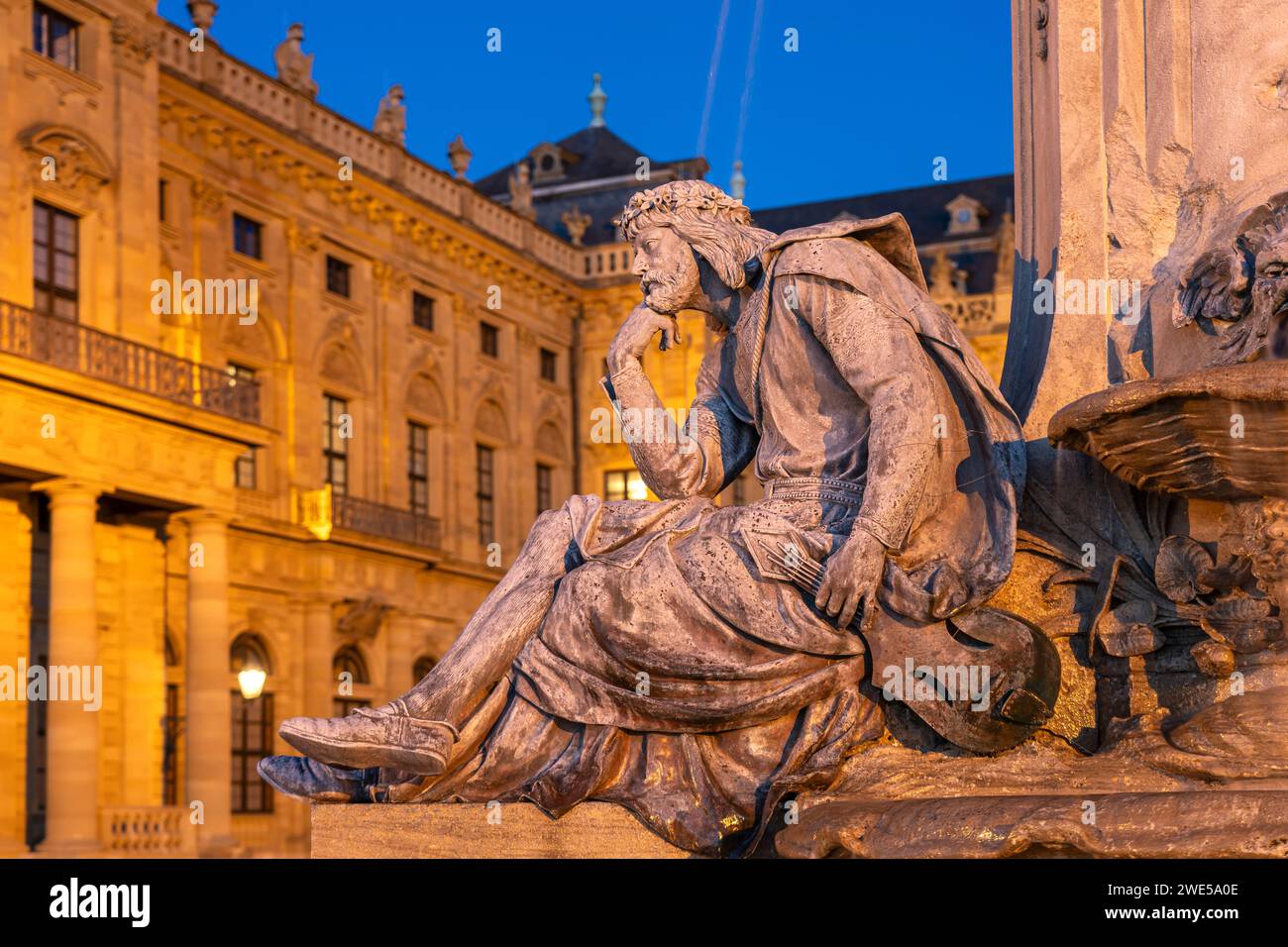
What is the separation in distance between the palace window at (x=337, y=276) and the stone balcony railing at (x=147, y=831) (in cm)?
1192

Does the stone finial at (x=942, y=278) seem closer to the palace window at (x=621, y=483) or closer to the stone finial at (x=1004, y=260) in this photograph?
the stone finial at (x=1004, y=260)

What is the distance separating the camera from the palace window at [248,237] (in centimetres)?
2958

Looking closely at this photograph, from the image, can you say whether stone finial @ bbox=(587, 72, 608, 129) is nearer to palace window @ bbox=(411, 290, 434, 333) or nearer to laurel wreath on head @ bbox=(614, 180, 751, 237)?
palace window @ bbox=(411, 290, 434, 333)

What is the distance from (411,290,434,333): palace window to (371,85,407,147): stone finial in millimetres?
2763

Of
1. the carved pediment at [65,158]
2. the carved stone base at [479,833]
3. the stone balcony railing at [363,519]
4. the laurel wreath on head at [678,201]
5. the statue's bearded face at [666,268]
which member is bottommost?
the carved stone base at [479,833]

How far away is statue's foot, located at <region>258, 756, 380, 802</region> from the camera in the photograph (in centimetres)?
438

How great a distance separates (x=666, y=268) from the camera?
15.7ft

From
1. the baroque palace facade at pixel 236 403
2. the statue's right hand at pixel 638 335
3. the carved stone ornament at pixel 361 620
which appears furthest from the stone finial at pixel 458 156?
the statue's right hand at pixel 638 335

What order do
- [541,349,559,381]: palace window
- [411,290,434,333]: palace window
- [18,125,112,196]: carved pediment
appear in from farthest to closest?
[541,349,559,381]: palace window → [411,290,434,333]: palace window → [18,125,112,196]: carved pediment

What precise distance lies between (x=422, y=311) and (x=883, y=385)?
31226 mm

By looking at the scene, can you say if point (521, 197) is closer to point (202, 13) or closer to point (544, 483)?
point (544, 483)

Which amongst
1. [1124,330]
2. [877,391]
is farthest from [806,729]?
[1124,330]

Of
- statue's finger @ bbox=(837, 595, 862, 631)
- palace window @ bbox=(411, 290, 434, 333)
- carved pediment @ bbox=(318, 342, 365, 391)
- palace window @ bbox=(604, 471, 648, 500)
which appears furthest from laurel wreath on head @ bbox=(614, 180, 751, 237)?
palace window @ bbox=(604, 471, 648, 500)
